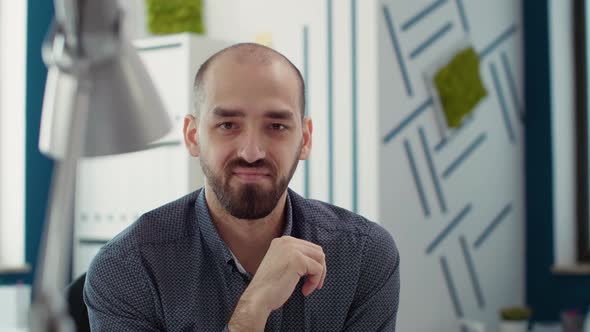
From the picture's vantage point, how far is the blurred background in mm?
3658

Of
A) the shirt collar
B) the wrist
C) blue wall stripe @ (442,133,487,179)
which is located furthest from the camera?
blue wall stripe @ (442,133,487,179)

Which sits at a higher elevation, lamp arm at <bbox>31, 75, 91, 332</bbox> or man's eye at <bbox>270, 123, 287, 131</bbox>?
lamp arm at <bbox>31, 75, 91, 332</bbox>

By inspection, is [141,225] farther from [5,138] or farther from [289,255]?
[5,138]

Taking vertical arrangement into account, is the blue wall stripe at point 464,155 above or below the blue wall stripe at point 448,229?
above

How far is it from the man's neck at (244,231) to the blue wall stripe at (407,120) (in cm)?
175

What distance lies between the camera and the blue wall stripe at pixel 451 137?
153 inches

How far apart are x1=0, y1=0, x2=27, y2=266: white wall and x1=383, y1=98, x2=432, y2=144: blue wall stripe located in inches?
72.8

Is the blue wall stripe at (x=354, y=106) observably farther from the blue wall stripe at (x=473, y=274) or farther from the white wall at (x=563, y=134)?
the white wall at (x=563, y=134)

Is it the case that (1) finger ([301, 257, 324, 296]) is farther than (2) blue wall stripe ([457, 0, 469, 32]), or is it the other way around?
(2) blue wall stripe ([457, 0, 469, 32])

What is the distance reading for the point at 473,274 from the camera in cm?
407

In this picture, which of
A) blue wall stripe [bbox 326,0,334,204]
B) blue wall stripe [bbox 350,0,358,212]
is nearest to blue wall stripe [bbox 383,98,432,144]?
blue wall stripe [bbox 350,0,358,212]

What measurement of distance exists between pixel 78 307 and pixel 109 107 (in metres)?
1.23

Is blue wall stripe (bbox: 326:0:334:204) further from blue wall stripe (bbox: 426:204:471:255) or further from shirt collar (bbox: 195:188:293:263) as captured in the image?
shirt collar (bbox: 195:188:293:263)

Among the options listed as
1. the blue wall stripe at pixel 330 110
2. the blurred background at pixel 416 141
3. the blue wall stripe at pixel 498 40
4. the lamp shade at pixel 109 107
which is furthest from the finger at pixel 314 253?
the blue wall stripe at pixel 498 40
